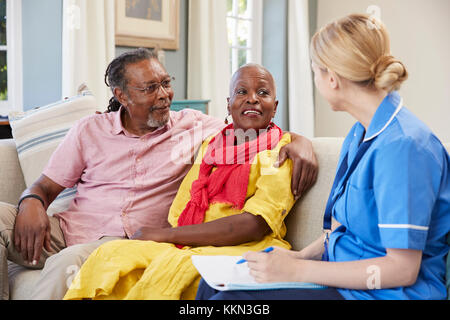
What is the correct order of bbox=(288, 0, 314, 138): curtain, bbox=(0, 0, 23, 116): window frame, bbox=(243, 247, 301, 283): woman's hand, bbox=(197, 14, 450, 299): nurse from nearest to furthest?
bbox=(197, 14, 450, 299): nurse, bbox=(243, 247, 301, 283): woman's hand, bbox=(0, 0, 23, 116): window frame, bbox=(288, 0, 314, 138): curtain

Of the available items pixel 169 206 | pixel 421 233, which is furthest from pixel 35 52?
pixel 421 233

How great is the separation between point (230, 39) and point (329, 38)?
4.19m

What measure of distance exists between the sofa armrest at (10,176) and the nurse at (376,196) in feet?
4.39

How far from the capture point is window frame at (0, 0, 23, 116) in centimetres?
334

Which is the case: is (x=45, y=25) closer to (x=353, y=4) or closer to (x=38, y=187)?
(x=38, y=187)

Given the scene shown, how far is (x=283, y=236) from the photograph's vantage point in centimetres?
171

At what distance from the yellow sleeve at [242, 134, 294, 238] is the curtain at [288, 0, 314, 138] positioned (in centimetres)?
366

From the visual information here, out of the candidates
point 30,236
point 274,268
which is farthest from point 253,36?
point 274,268

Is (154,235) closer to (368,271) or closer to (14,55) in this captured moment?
(368,271)

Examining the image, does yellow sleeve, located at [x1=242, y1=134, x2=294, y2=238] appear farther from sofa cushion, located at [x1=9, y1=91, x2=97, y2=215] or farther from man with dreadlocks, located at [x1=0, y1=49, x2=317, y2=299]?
sofa cushion, located at [x1=9, y1=91, x2=97, y2=215]

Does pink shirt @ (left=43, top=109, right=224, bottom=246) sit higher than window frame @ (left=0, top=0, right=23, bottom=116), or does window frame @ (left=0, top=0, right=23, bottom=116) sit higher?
window frame @ (left=0, top=0, right=23, bottom=116)

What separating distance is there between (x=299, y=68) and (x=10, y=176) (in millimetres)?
3597

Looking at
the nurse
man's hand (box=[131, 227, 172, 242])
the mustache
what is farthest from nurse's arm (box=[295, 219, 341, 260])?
the mustache

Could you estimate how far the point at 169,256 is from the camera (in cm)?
142
